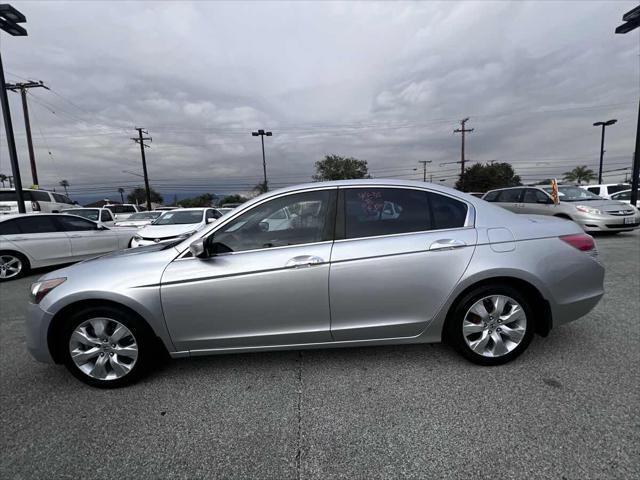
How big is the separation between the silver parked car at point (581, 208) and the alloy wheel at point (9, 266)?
1334cm

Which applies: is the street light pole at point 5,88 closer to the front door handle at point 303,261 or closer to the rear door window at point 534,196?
the front door handle at point 303,261

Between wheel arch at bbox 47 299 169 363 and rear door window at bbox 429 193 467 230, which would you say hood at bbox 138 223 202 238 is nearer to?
wheel arch at bbox 47 299 169 363

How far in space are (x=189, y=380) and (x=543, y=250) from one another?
307cm

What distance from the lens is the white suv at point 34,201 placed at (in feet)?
41.2

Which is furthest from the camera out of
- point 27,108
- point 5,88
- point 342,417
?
point 27,108

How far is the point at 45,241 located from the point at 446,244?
832 cm

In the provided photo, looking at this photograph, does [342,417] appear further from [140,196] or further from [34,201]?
[140,196]

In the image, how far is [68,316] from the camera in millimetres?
2486

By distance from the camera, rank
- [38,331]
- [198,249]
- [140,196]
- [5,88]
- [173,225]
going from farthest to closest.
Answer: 1. [140,196]
2. [5,88]
3. [173,225]
4. [38,331]
5. [198,249]

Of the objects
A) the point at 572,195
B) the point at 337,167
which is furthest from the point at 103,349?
the point at 337,167

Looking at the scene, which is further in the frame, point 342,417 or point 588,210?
point 588,210

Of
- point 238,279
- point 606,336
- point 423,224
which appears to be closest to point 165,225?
point 238,279

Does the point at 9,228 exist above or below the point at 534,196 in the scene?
below

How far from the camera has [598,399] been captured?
7.15 ft
